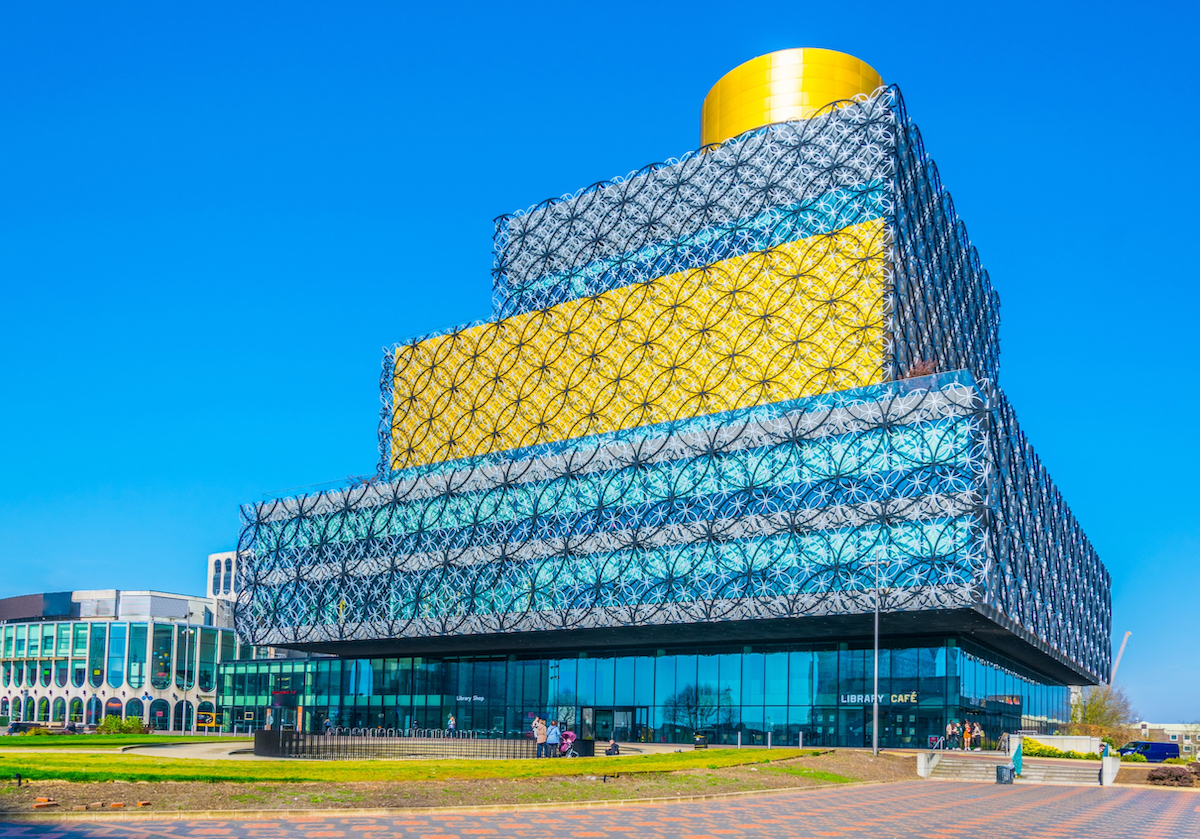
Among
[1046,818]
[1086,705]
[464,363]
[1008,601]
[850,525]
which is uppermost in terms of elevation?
[464,363]

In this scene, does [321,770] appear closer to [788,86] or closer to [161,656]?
[788,86]

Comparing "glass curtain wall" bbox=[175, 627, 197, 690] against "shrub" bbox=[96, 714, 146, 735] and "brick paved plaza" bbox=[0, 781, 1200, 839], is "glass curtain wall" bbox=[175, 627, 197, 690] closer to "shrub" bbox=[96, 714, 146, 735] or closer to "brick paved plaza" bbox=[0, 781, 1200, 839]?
"shrub" bbox=[96, 714, 146, 735]

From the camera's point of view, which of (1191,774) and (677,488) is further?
(677,488)

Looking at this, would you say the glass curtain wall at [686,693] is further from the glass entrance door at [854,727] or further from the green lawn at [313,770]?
the green lawn at [313,770]

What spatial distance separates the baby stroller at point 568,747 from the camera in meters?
45.4

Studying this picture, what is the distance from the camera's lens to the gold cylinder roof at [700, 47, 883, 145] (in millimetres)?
89750

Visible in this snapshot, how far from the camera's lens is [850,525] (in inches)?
2441

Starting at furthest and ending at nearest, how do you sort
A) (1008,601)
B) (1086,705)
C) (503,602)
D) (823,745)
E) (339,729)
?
(1086,705)
(339,729)
(503,602)
(823,745)
(1008,601)

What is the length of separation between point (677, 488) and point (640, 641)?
13.1 m

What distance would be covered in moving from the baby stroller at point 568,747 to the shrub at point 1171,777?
25090 mm

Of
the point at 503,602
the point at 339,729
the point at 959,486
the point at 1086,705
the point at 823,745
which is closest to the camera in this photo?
the point at 959,486

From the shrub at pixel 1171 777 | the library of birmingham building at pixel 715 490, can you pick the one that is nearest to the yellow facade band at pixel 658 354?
the library of birmingham building at pixel 715 490

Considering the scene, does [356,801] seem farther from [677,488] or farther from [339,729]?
[339,729]

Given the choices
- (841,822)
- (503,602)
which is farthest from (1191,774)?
(503,602)
